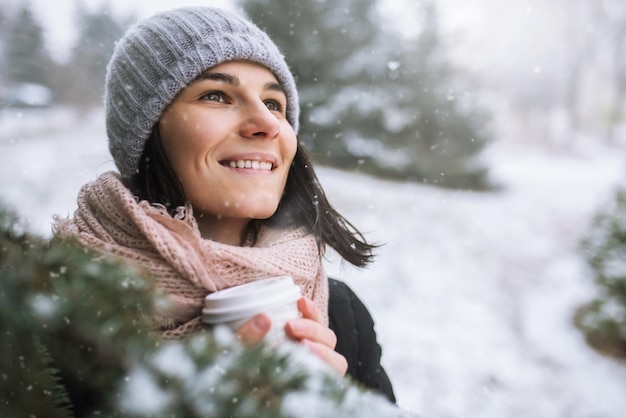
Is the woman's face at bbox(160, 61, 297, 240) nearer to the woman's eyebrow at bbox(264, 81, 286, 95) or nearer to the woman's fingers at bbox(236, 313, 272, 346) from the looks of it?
the woman's eyebrow at bbox(264, 81, 286, 95)

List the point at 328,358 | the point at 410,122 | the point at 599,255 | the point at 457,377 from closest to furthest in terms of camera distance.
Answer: the point at 328,358 → the point at 457,377 → the point at 599,255 → the point at 410,122

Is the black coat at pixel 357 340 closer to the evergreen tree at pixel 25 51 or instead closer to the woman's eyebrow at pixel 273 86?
the woman's eyebrow at pixel 273 86

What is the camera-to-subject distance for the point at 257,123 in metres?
0.72

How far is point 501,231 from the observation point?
222 inches

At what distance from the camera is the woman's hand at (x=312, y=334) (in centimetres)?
58

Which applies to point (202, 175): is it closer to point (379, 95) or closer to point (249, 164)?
point (249, 164)

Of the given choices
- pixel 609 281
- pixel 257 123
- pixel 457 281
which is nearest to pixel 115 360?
pixel 257 123

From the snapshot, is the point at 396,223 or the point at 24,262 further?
the point at 396,223

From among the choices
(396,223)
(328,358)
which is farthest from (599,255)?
(328,358)

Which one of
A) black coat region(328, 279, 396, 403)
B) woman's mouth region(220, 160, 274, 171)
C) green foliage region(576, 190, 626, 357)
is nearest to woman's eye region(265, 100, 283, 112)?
woman's mouth region(220, 160, 274, 171)

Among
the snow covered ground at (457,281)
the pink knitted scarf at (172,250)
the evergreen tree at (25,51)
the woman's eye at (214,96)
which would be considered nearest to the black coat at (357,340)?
the snow covered ground at (457,281)

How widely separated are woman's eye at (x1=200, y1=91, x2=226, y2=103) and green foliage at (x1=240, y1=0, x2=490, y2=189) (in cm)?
24

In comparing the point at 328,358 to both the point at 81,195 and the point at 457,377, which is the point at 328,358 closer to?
the point at 81,195

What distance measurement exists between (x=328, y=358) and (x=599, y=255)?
136 inches
